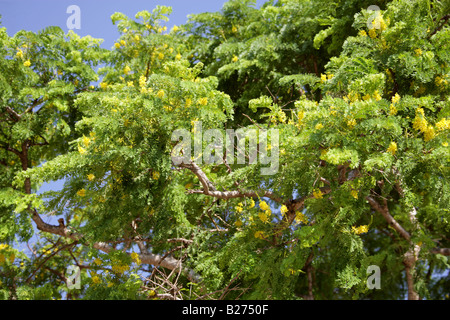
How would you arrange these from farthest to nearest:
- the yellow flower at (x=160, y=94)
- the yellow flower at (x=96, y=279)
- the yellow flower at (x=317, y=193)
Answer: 1. the yellow flower at (x=96, y=279)
2. the yellow flower at (x=160, y=94)
3. the yellow flower at (x=317, y=193)

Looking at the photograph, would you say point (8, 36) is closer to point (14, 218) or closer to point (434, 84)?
point (14, 218)

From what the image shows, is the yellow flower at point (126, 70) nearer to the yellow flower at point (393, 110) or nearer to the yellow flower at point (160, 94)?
the yellow flower at point (160, 94)

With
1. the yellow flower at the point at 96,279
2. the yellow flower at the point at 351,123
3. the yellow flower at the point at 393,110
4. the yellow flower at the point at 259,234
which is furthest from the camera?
the yellow flower at the point at 96,279

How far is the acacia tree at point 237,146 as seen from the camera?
13.2ft

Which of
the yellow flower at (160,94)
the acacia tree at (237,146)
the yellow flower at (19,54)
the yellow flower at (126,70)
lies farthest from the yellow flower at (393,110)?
the yellow flower at (19,54)

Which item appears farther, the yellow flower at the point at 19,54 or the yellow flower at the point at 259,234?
the yellow flower at the point at 19,54

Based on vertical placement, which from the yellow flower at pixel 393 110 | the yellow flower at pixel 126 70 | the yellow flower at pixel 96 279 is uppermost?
the yellow flower at pixel 126 70

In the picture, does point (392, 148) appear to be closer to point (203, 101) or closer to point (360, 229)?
point (360, 229)

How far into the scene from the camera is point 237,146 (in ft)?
16.1

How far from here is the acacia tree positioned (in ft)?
13.2

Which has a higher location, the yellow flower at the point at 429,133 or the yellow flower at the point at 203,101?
the yellow flower at the point at 203,101

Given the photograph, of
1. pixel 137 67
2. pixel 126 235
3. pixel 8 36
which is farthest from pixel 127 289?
pixel 8 36

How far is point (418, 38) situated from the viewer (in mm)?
4730
